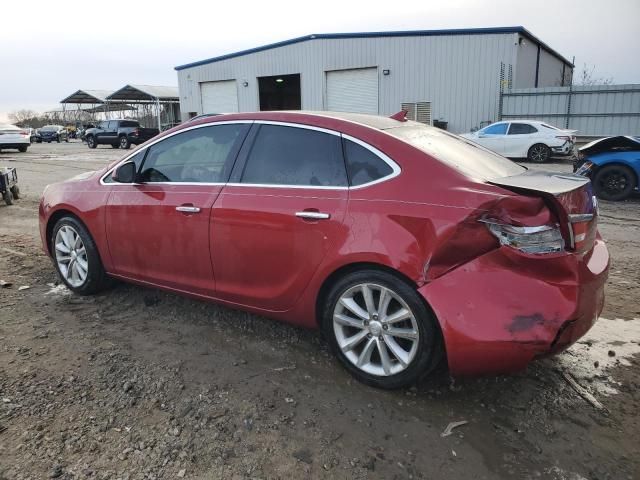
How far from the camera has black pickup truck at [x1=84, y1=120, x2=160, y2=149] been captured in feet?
101

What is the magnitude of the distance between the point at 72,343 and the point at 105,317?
1.57 ft

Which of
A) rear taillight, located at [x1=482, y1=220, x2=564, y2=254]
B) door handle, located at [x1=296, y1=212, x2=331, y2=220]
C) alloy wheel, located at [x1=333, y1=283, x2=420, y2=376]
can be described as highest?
door handle, located at [x1=296, y1=212, x2=331, y2=220]

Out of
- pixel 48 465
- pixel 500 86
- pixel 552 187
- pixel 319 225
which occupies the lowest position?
pixel 48 465

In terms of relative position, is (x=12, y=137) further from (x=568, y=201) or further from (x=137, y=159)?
(x=568, y=201)

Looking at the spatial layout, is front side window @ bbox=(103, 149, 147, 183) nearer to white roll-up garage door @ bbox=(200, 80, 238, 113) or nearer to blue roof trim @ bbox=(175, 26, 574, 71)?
blue roof trim @ bbox=(175, 26, 574, 71)

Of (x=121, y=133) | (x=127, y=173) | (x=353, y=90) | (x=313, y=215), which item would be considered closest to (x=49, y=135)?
(x=121, y=133)

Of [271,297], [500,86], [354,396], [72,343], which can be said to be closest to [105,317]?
[72,343]

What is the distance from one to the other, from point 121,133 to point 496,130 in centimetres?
2254

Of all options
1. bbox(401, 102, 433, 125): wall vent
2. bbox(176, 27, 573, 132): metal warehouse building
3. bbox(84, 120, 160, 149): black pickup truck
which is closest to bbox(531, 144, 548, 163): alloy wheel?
bbox(176, 27, 573, 132): metal warehouse building

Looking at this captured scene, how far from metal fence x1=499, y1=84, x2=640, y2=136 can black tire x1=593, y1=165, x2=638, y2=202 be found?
13074 millimetres

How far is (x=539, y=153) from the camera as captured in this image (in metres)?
17.3

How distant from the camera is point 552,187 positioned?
268 centimetres

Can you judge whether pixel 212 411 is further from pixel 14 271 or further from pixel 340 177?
pixel 14 271

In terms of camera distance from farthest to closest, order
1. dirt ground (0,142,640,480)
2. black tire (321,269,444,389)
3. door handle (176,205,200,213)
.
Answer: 1. door handle (176,205,200,213)
2. black tire (321,269,444,389)
3. dirt ground (0,142,640,480)
